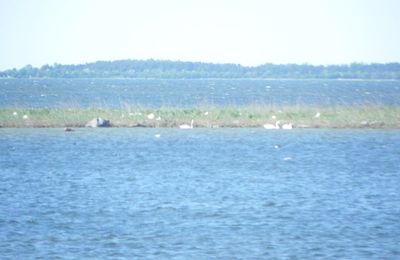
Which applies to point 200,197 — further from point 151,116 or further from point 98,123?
point 151,116

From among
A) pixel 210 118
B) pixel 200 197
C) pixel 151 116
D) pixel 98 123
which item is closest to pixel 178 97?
pixel 151 116

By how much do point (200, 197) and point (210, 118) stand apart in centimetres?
2047

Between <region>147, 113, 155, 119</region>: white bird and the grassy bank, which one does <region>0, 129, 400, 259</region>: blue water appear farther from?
<region>147, 113, 155, 119</region>: white bird

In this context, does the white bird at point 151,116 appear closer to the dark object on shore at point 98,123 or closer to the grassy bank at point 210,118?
the grassy bank at point 210,118

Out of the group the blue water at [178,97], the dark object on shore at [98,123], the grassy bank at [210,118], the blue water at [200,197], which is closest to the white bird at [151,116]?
the grassy bank at [210,118]

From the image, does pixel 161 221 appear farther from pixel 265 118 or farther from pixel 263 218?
pixel 265 118

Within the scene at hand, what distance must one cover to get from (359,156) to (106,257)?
1817 cm

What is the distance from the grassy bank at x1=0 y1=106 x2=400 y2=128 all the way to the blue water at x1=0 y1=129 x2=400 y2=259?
13.7ft

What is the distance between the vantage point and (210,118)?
145 feet

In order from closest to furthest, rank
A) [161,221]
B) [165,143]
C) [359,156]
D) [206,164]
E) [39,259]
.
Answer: [39,259] < [161,221] < [206,164] < [359,156] < [165,143]

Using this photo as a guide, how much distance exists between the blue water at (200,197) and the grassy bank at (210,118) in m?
4.17

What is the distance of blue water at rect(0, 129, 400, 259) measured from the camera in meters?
18.1

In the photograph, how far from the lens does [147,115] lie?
45094mm

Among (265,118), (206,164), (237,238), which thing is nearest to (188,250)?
(237,238)
